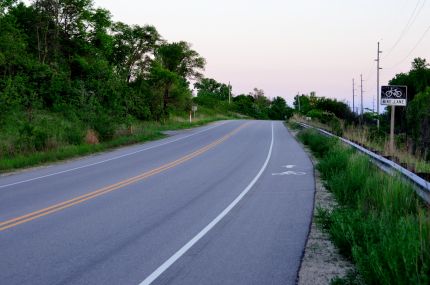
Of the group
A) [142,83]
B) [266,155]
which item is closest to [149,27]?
[142,83]

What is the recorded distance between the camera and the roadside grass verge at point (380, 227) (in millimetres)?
4938

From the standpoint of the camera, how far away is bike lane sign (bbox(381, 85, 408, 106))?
1667cm

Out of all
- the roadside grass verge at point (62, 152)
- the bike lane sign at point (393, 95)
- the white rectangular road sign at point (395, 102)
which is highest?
the bike lane sign at point (393, 95)

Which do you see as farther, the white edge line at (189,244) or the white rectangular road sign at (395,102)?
the white rectangular road sign at (395,102)

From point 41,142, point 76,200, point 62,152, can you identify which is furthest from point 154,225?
point 41,142

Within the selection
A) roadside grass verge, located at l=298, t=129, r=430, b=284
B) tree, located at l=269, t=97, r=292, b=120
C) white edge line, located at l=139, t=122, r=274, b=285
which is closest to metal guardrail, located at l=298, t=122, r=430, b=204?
roadside grass verge, located at l=298, t=129, r=430, b=284

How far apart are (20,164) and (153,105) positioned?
113 ft

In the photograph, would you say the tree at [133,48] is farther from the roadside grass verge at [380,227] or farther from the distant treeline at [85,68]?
the roadside grass verge at [380,227]

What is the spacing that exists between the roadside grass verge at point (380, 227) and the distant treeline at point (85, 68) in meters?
17.8

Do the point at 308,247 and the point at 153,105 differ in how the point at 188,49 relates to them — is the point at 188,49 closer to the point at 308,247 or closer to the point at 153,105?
the point at 153,105

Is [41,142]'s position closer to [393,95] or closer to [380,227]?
[393,95]

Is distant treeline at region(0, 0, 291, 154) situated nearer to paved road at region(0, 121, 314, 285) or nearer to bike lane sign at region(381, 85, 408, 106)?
paved road at region(0, 121, 314, 285)

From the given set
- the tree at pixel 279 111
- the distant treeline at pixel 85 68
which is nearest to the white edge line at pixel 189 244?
the distant treeline at pixel 85 68

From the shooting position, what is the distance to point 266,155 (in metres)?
23.1
